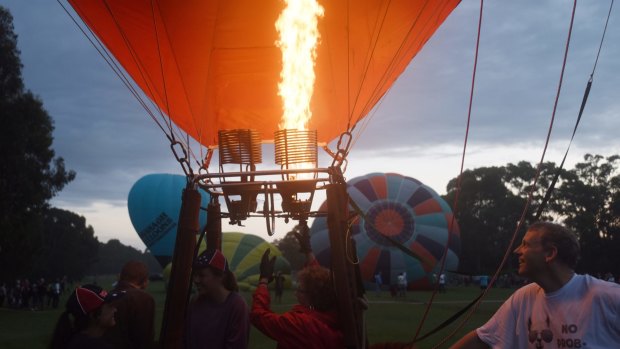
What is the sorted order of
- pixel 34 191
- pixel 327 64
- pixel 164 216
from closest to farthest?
pixel 327 64 → pixel 34 191 → pixel 164 216

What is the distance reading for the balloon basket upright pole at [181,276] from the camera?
274cm

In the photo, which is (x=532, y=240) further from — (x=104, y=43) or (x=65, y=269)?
(x=65, y=269)

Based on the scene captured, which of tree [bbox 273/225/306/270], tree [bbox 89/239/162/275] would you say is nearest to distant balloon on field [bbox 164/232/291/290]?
tree [bbox 273/225/306/270]

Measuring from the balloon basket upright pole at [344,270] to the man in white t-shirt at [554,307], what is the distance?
472 mm

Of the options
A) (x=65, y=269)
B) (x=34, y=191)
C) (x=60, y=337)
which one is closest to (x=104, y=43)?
(x=60, y=337)

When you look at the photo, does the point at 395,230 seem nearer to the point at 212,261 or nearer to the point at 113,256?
the point at 212,261

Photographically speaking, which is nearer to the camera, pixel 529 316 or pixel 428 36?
pixel 529 316

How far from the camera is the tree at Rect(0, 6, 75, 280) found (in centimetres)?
1733

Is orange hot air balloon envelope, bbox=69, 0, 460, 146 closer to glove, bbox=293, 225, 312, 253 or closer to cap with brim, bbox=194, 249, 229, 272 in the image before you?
glove, bbox=293, 225, 312, 253

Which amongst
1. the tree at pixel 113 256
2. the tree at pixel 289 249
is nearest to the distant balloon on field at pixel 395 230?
the tree at pixel 289 249

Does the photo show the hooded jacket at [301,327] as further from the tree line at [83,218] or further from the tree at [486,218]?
the tree at [486,218]

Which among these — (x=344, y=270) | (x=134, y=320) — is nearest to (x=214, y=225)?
(x=134, y=320)

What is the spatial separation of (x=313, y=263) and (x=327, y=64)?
191cm

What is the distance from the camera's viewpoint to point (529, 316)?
6.93 ft
